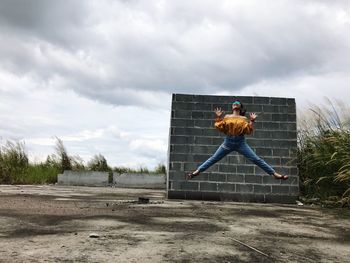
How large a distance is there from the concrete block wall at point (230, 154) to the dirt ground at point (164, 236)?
101 inches

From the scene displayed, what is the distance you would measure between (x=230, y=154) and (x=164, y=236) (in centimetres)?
473

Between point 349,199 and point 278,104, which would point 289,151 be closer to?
point 278,104

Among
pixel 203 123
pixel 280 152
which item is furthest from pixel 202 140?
pixel 280 152

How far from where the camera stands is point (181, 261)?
8.18ft

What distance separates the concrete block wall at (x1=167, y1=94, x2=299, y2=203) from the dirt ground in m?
2.56

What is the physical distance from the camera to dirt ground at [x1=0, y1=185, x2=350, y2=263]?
8.68 ft

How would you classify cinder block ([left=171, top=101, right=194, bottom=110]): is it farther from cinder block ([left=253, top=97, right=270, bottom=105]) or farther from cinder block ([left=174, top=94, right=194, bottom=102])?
cinder block ([left=253, top=97, right=270, bottom=105])

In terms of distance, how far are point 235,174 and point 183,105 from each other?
1.78 metres

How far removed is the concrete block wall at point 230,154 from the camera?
765cm

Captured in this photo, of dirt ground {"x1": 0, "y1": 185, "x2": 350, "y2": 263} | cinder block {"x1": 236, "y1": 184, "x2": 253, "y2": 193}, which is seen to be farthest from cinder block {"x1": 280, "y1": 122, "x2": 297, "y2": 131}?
dirt ground {"x1": 0, "y1": 185, "x2": 350, "y2": 263}

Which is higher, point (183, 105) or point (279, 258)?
point (183, 105)

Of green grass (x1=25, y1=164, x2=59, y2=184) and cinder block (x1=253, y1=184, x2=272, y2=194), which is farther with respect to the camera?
green grass (x1=25, y1=164, x2=59, y2=184)

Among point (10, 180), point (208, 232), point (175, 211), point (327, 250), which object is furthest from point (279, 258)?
point (10, 180)

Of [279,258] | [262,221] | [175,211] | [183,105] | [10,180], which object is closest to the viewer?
[279,258]
